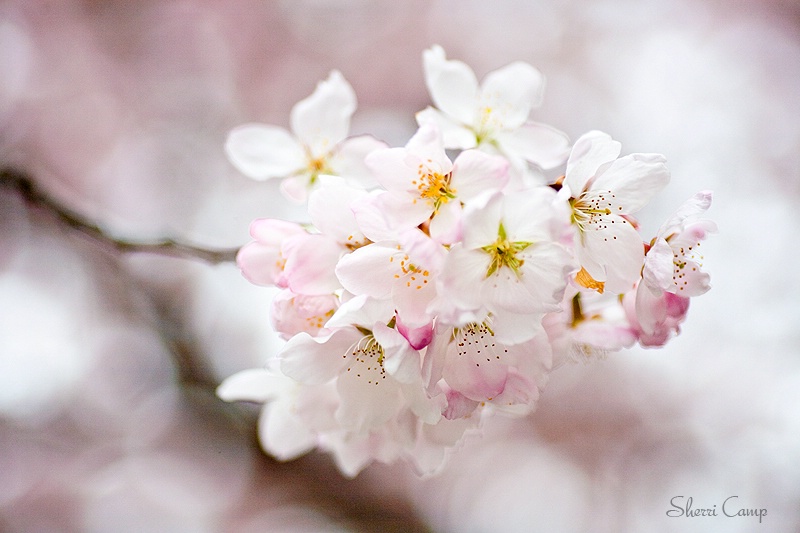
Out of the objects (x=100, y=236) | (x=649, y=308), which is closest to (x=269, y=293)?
(x=100, y=236)

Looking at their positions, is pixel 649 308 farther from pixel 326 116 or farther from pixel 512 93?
pixel 326 116

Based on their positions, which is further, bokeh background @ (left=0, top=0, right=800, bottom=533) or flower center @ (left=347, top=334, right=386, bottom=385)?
bokeh background @ (left=0, top=0, right=800, bottom=533)

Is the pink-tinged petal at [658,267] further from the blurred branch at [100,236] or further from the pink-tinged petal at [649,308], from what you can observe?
the blurred branch at [100,236]

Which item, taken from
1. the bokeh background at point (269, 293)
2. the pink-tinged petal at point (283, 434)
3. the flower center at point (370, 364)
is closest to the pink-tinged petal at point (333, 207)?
the flower center at point (370, 364)

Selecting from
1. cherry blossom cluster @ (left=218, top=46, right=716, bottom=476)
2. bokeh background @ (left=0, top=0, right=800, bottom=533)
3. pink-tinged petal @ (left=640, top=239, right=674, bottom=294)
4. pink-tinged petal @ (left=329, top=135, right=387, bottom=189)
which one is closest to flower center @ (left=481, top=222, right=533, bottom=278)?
cherry blossom cluster @ (left=218, top=46, right=716, bottom=476)

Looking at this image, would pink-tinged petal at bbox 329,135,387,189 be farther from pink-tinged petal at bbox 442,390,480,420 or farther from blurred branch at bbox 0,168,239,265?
pink-tinged petal at bbox 442,390,480,420

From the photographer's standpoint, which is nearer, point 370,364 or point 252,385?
point 370,364
